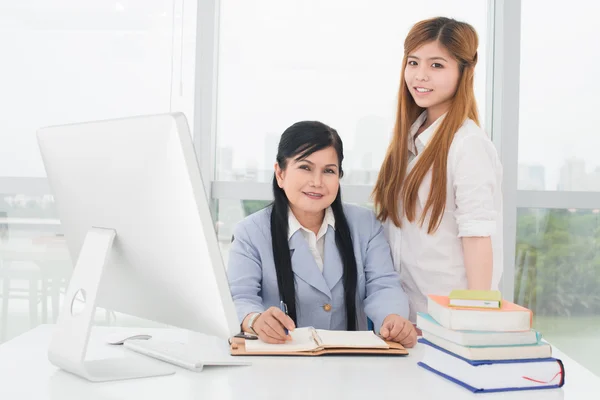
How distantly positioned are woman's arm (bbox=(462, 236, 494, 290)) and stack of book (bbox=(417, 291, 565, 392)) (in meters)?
0.56

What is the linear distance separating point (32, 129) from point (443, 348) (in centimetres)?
238

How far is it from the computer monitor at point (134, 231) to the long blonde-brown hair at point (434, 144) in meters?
0.93

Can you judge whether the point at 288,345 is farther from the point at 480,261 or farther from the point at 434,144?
the point at 434,144

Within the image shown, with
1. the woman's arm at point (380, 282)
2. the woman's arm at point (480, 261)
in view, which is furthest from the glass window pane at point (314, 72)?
the woman's arm at point (480, 261)

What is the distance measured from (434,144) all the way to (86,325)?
1154 mm

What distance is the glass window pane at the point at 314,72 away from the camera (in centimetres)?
284

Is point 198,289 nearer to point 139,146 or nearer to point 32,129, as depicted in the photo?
point 139,146

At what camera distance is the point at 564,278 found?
9.34 feet

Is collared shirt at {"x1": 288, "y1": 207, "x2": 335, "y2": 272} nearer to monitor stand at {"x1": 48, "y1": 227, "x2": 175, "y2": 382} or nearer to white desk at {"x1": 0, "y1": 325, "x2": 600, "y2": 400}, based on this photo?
white desk at {"x1": 0, "y1": 325, "x2": 600, "y2": 400}

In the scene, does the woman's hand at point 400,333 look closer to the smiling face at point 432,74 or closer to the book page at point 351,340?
the book page at point 351,340

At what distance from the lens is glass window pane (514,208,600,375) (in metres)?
2.81

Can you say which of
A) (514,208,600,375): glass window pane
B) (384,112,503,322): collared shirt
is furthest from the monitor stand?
(514,208,600,375): glass window pane

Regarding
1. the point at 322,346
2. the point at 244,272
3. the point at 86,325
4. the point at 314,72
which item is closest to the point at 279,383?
the point at 322,346

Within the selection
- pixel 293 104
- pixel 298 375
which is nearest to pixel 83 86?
pixel 293 104
